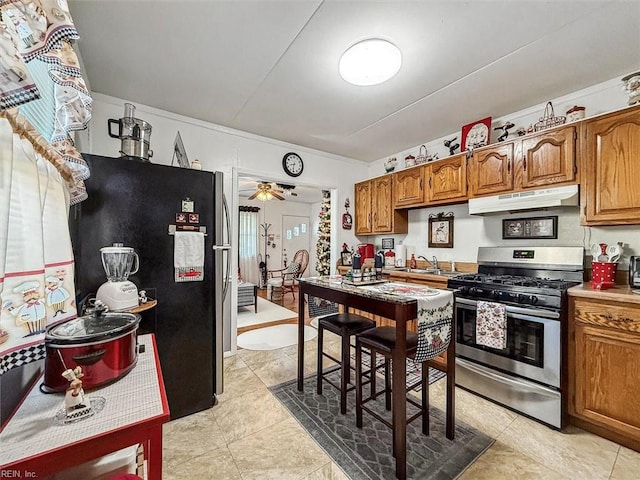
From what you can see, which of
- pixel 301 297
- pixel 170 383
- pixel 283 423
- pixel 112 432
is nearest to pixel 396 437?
pixel 283 423

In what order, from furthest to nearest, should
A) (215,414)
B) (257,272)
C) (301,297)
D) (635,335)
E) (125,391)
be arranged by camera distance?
(257,272)
(301,297)
(215,414)
(635,335)
(125,391)

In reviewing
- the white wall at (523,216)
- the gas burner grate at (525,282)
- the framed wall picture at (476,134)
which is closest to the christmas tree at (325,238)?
the white wall at (523,216)

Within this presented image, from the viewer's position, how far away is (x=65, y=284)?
0.98 meters

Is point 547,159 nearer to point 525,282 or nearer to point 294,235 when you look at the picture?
point 525,282

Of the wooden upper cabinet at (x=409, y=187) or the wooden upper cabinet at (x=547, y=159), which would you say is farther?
the wooden upper cabinet at (x=409, y=187)

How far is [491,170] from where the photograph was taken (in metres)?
2.71

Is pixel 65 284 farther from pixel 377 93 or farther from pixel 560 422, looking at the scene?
pixel 560 422

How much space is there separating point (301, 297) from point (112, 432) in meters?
1.67

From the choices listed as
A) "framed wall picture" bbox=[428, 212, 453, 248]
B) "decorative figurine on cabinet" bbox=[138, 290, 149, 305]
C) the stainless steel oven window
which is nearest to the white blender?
"decorative figurine on cabinet" bbox=[138, 290, 149, 305]

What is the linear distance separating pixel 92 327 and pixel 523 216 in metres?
3.38

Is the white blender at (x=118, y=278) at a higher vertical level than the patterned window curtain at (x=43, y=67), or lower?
lower

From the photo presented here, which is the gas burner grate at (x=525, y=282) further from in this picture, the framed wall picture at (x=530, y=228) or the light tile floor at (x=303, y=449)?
the light tile floor at (x=303, y=449)

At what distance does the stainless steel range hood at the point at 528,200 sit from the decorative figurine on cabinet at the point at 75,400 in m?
3.06

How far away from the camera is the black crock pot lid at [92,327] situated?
929 millimetres
